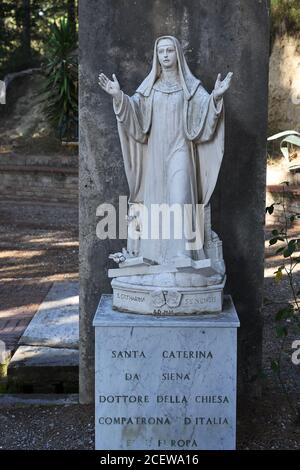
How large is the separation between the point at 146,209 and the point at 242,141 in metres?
1.10

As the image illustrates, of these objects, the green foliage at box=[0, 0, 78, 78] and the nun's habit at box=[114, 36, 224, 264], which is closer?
the nun's habit at box=[114, 36, 224, 264]

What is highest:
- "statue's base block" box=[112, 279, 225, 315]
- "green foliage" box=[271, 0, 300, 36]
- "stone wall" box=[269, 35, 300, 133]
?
"green foliage" box=[271, 0, 300, 36]

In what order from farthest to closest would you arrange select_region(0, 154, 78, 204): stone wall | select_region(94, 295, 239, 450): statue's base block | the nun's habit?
1. select_region(0, 154, 78, 204): stone wall
2. the nun's habit
3. select_region(94, 295, 239, 450): statue's base block

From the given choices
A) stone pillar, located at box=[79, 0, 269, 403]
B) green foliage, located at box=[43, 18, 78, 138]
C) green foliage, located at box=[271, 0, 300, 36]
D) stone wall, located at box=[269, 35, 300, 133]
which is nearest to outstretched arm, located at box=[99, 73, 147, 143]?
stone pillar, located at box=[79, 0, 269, 403]

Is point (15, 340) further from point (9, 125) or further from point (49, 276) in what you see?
point (9, 125)

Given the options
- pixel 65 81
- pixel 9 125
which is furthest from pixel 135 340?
pixel 9 125

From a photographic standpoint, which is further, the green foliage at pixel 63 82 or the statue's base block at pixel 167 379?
the green foliage at pixel 63 82

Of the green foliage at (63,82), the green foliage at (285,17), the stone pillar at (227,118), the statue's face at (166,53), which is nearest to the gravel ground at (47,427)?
the stone pillar at (227,118)

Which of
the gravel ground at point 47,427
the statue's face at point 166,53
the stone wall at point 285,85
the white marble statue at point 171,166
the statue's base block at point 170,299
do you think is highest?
the stone wall at point 285,85

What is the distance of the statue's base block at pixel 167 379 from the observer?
3.85 meters

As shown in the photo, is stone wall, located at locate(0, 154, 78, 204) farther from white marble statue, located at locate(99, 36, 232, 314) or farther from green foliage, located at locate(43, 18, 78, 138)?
white marble statue, located at locate(99, 36, 232, 314)

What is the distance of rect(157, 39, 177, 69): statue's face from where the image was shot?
12.9ft

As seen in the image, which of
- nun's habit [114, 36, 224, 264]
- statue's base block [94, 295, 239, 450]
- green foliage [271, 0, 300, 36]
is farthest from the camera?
green foliage [271, 0, 300, 36]

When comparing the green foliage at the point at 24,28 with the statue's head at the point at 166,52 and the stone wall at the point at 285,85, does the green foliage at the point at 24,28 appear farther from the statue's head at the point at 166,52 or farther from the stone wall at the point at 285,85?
the statue's head at the point at 166,52
